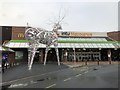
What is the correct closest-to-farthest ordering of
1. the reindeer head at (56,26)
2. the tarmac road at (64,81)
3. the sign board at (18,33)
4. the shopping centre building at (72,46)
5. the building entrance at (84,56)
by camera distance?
the tarmac road at (64,81) → the reindeer head at (56,26) → the shopping centre building at (72,46) → the building entrance at (84,56) → the sign board at (18,33)

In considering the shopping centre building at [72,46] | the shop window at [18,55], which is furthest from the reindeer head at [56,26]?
the shop window at [18,55]

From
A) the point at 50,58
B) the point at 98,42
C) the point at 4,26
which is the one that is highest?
the point at 4,26

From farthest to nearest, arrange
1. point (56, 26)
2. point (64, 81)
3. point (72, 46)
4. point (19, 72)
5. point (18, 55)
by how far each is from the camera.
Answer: point (18, 55)
point (72, 46)
point (56, 26)
point (19, 72)
point (64, 81)

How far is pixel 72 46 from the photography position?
2522 inches

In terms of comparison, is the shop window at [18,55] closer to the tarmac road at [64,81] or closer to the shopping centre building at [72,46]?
the shopping centre building at [72,46]

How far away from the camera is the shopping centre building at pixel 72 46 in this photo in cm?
6494

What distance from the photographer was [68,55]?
69562mm

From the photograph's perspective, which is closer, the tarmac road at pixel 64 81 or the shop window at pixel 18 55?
the tarmac road at pixel 64 81

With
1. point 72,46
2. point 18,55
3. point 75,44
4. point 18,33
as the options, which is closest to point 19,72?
point 72,46

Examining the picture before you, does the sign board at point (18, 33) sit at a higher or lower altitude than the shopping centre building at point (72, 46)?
higher

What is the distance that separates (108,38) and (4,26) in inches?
1289

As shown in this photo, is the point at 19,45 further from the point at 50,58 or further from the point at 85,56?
the point at 85,56

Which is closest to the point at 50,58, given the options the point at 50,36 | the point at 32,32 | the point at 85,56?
the point at 85,56

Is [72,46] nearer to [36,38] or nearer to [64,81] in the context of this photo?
[36,38]
